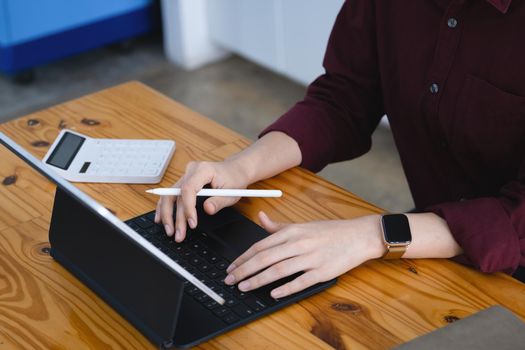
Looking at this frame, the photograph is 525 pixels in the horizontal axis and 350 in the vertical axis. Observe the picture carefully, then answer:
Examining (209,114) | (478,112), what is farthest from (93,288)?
(209,114)

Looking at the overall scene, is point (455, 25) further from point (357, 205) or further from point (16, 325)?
point (16, 325)

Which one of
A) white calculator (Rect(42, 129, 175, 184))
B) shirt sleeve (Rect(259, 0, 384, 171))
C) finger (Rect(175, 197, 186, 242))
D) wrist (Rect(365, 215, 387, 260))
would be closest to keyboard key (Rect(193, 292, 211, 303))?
finger (Rect(175, 197, 186, 242))

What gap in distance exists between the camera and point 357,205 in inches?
54.6

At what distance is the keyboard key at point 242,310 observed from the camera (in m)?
1.14

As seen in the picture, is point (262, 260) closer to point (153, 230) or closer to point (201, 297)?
point (201, 297)

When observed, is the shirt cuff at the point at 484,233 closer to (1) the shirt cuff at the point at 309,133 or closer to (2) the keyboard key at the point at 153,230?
(1) the shirt cuff at the point at 309,133

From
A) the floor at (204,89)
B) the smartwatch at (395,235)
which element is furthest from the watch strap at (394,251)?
the floor at (204,89)

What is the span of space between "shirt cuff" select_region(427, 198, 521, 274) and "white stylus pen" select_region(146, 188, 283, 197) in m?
0.26

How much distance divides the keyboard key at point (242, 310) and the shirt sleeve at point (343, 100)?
45 centimetres

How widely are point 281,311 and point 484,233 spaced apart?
1.05 feet

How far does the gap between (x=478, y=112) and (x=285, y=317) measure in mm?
537

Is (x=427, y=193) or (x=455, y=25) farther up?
(x=455, y=25)

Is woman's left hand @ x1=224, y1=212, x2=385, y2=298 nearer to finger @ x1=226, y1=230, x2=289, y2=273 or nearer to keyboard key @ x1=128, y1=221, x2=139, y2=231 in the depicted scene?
finger @ x1=226, y1=230, x2=289, y2=273

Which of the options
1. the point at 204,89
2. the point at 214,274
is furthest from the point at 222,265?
the point at 204,89
